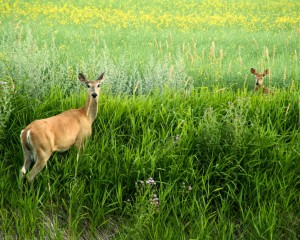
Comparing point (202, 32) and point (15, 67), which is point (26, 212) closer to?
point (15, 67)

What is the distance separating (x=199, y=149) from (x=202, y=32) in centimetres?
1164

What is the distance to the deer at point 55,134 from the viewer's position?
5.49m

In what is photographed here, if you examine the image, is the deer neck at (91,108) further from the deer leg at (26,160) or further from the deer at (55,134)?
the deer leg at (26,160)

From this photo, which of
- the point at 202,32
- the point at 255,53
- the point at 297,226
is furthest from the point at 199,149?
the point at 202,32

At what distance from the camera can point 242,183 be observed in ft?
21.5

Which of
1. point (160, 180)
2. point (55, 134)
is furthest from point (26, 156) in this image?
point (160, 180)

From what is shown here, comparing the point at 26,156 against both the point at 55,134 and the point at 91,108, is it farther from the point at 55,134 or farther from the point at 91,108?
the point at 91,108

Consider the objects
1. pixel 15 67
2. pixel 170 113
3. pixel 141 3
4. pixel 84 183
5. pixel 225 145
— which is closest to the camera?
pixel 84 183

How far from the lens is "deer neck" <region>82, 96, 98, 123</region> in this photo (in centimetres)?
633

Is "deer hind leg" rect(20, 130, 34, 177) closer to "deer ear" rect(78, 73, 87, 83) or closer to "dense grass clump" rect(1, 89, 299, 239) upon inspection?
"dense grass clump" rect(1, 89, 299, 239)

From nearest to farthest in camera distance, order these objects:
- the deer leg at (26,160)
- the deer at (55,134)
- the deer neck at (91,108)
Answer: the deer at (55,134), the deer leg at (26,160), the deer neck at (91,108)

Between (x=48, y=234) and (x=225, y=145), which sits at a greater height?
(x=225, y=145)

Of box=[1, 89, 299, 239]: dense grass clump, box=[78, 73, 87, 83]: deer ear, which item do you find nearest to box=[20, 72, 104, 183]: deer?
box=[78, 73, 87, 83]: deer ear

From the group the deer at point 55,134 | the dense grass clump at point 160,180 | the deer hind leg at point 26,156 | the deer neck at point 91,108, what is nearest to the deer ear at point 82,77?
the deer at point 55,134
